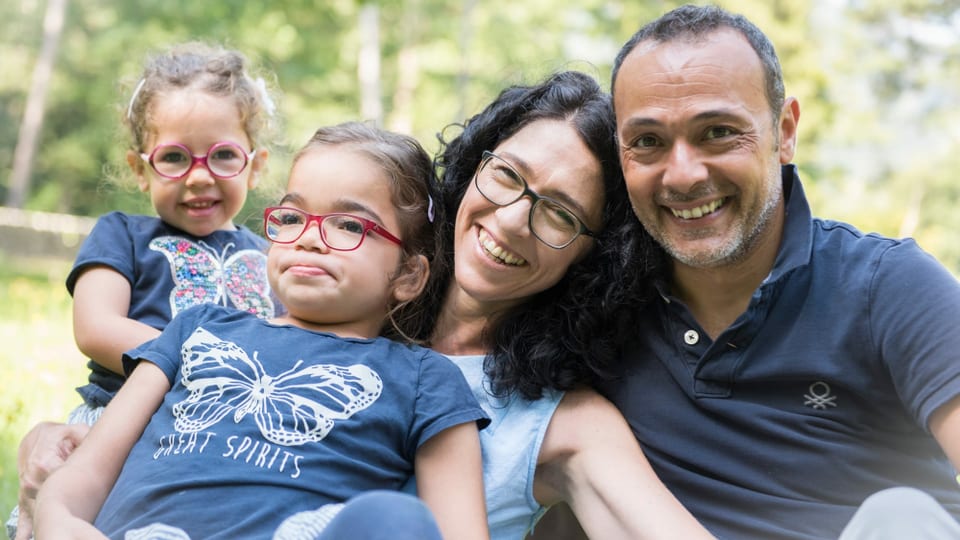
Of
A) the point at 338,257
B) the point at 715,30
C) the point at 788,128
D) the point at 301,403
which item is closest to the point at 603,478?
the point at 301,403

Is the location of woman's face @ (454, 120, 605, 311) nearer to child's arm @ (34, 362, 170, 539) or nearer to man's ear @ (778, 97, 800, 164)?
man's ear @ (778, 97, 800, 164)

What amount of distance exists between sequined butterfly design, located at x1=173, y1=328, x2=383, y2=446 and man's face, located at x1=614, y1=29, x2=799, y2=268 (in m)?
0.94

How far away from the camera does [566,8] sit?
61.6ft

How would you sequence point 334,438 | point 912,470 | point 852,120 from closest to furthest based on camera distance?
point 334,438, point 912,470, point 852,120

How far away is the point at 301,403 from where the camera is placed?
2.38 metres

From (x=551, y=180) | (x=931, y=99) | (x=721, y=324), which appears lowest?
(x=931, y=99)

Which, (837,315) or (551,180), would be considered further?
(551,180)

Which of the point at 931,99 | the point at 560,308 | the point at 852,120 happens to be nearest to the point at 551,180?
the point at 560,308

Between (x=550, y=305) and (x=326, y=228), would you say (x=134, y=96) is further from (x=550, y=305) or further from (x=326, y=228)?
(x=550, y=305)

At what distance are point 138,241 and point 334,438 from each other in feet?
4.54

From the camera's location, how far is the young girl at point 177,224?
10.5ft

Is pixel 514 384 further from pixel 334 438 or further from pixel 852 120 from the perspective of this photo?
pixel 852 120

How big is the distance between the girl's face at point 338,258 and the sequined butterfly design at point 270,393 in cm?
22

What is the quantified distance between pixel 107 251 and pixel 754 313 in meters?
2.13
